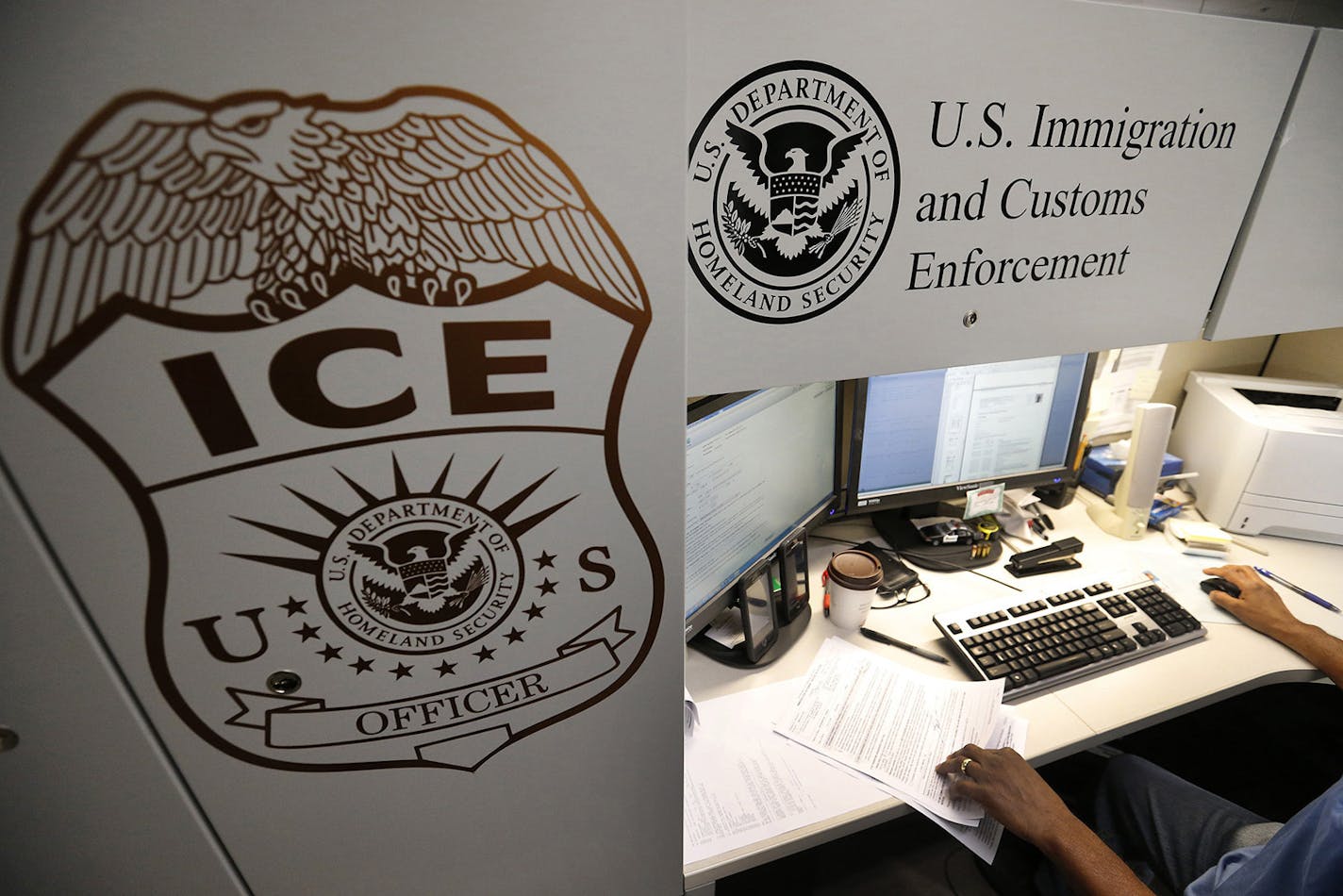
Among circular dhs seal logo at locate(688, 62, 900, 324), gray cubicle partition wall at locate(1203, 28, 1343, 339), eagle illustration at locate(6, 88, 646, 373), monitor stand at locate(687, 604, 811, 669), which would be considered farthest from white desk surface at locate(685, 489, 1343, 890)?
eagle illustration at locate(6, 88, 646, 373)

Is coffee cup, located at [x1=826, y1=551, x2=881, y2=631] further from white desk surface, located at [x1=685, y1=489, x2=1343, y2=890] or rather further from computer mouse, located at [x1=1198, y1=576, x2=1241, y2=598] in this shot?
computer mouse, located at [x1=1198, y1=576, x2=1241, y2=598]

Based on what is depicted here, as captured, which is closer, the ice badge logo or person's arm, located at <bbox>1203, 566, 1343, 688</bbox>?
the ice badge logo

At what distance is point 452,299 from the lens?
488 millimetres

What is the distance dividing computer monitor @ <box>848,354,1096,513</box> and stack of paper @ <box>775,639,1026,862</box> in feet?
1.34

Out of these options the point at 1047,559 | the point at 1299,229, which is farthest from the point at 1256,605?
the point at 1299,229

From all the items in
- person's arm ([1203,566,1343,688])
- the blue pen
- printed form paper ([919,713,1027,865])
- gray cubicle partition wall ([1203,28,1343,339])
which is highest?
gray cubicle partition wall ([1203,28,1343,339])

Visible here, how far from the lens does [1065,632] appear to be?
116 centimetres

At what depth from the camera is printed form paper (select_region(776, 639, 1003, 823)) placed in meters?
0.93

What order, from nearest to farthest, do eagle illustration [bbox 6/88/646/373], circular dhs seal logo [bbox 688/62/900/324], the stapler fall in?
eagle illustration [bbox 6/88/646/373] → circular dhs seal logo [bbox 688/62/900/324] → the stapler

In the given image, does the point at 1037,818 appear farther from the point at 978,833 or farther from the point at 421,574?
the point at 421,574

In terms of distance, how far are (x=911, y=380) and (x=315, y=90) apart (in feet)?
3.82

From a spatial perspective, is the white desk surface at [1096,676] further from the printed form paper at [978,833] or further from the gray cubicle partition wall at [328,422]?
the gray cubicle partition wall at [328,422]

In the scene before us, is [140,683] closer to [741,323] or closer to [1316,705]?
[741,323]

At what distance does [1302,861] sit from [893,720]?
1.63ft
